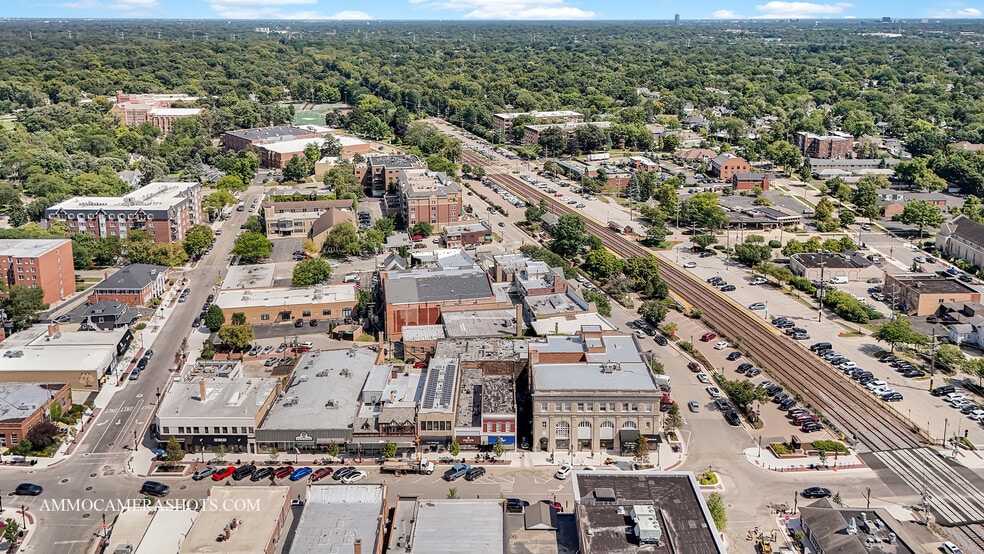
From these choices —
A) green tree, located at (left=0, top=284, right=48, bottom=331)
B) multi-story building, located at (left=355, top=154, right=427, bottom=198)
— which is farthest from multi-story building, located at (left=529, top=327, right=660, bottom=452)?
multi-story building, located at (left=355, top=154, right=427, bottom=198)

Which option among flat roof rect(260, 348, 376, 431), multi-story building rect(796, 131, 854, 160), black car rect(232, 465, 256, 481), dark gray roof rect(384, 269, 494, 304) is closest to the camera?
black car rect(232, 465, 256, 481)

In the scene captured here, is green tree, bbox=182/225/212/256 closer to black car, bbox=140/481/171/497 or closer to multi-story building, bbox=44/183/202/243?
multi-story building, bbox=44/183/202/243

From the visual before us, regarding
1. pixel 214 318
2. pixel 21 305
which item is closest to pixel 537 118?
pixel 214 318

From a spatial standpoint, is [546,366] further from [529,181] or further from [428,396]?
[529,181]

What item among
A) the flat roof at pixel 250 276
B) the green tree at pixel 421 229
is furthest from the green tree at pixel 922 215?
the flat roof at pixel 250 276

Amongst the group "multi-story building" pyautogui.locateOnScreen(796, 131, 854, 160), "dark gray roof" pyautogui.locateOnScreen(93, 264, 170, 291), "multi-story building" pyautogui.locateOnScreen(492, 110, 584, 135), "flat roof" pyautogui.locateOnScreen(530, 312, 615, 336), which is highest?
"multi-story building" pyautogui.locateOnScreen(492, 110, 584, 135)

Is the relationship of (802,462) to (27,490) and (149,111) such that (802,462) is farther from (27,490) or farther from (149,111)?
(149,111)

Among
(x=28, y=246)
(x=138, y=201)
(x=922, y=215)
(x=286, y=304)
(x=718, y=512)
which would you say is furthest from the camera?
(x=922, y=215)

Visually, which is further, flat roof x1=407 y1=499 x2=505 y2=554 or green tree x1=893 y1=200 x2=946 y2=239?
green tree x1=893 y1=200 x2=946 y2=239
